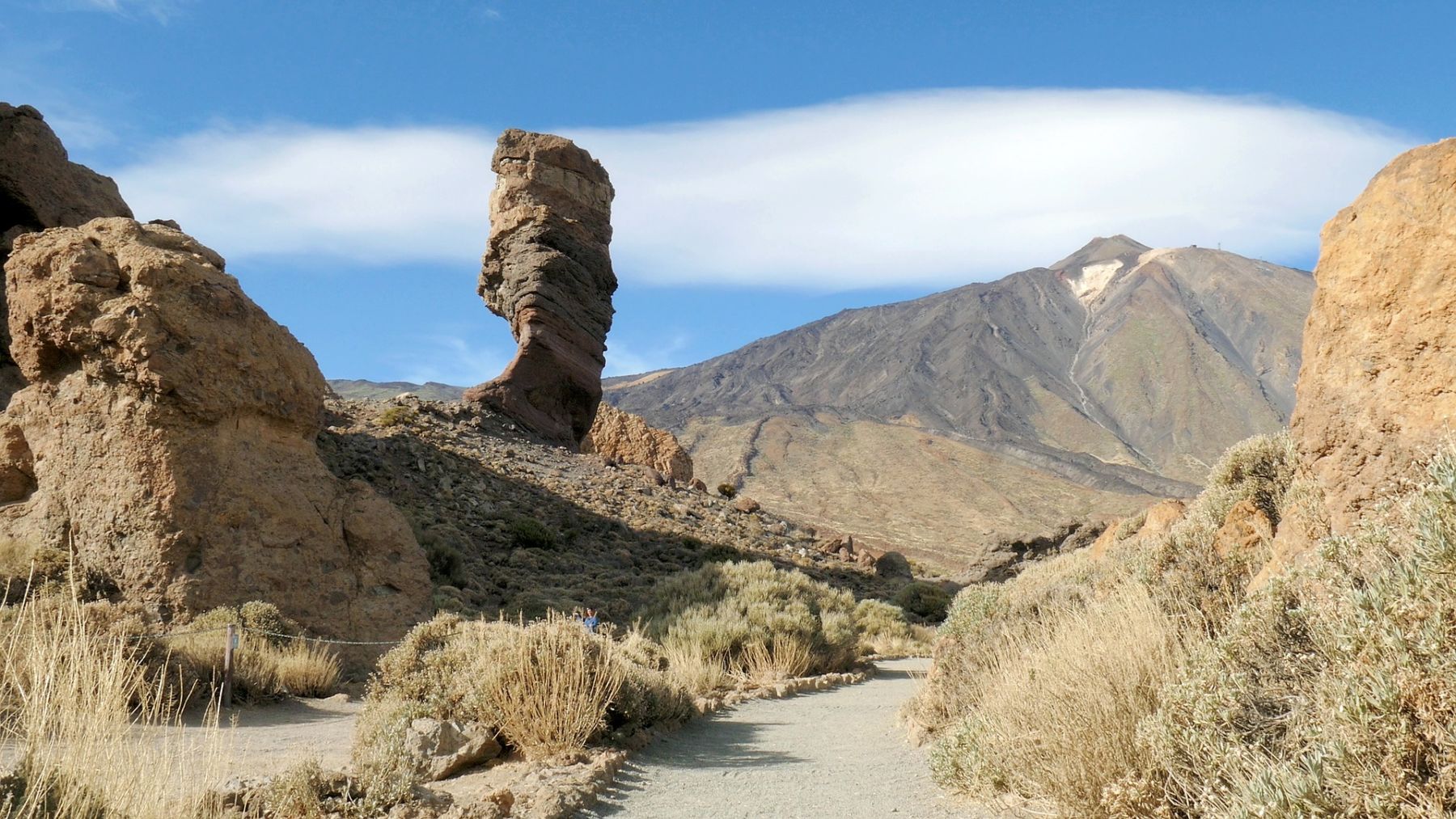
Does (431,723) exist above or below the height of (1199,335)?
below

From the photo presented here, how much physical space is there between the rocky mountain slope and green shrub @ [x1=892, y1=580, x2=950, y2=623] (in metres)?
5.73

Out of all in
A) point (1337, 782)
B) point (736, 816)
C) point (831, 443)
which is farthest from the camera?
point (831, 443)

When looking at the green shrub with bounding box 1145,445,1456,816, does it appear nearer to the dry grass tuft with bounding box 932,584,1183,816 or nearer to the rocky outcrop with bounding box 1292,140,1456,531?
the dry grass tuft with bounding box 932,584,1183,816

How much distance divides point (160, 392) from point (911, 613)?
16.8m

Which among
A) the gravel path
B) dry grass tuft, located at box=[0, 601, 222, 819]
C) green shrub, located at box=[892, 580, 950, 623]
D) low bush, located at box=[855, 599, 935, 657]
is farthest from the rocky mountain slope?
dry grass tuft, located at box=[0, 601, 222, 819]

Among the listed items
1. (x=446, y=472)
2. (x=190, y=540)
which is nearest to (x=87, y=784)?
(x=190, y=540)

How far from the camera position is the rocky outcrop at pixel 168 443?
35.9 feet

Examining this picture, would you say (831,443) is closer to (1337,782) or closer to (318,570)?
(318,570)

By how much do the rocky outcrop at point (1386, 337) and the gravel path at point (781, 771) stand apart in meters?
2.66

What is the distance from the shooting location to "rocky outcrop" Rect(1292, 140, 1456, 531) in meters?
4.73

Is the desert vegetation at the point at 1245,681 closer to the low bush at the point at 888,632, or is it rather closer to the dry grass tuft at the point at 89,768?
the dry grass tuft at the point at 89,768

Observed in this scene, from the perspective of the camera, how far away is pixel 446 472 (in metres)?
23.8

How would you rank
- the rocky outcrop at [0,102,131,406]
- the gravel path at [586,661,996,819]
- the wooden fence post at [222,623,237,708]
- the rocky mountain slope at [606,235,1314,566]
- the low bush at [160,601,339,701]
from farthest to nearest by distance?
the rocky mountain slope at [606,235,1314,566] → the rocky outcrop at [0,102,131,406] → the low bush at [160,601,339,701] → the wooden fence post at [222,623,237,708] → the gravel path at [586,661,996,819]

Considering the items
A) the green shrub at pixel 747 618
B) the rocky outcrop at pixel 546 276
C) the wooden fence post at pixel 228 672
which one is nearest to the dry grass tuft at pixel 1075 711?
the wooden fence post at pixel 228 672
